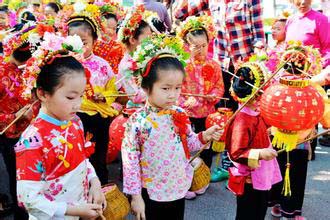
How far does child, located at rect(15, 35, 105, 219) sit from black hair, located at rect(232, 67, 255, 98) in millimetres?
1004

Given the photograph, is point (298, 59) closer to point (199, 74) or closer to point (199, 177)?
point (199, 177)

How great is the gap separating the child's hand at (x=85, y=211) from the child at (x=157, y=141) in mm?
291

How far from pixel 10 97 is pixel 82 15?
89 cm

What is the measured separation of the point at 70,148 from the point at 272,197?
1934 millimetres

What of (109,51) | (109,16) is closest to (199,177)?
(109,51)

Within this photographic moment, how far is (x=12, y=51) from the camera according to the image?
264cm

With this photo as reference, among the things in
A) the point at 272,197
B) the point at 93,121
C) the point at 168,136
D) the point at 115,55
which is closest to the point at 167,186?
the point at 168,136

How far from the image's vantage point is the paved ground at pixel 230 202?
10.3ft

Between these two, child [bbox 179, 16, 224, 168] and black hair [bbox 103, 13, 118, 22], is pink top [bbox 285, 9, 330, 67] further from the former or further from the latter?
black hair [bbox 103, 13, 118, 22]

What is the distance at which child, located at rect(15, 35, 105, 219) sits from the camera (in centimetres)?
160

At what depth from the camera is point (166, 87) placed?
201cm

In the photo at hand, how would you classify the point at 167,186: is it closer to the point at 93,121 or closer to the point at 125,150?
the point at 125,150

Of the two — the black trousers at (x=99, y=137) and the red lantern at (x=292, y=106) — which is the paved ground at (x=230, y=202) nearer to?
the black trousers at (x=99, y=137)

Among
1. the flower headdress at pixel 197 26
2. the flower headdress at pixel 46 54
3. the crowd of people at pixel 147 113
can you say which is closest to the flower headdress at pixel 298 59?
the crowd of people at pixel 147 113
